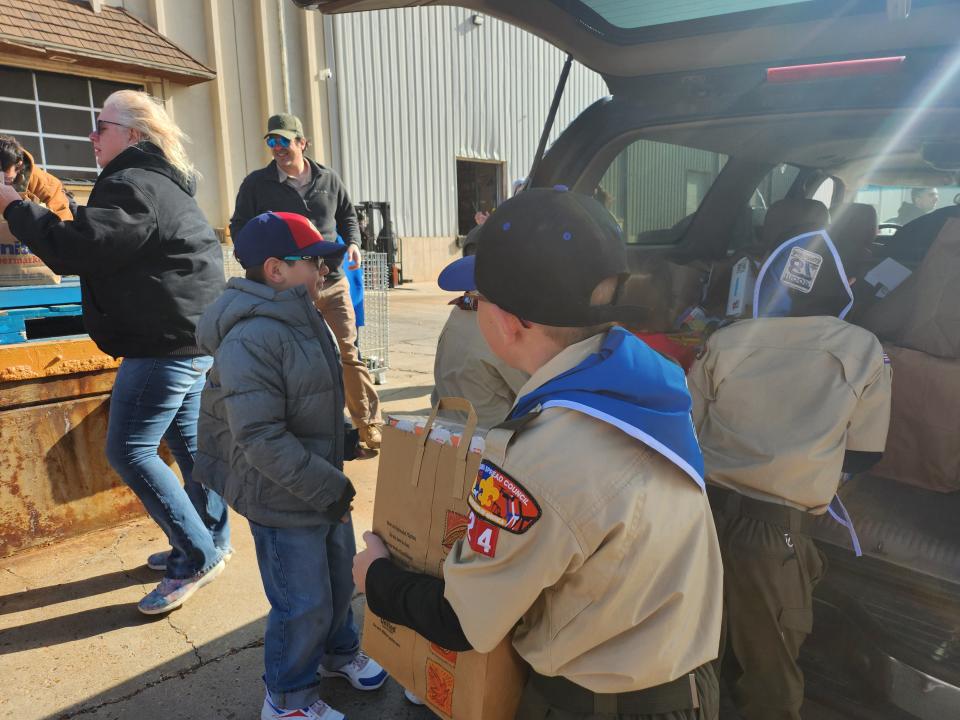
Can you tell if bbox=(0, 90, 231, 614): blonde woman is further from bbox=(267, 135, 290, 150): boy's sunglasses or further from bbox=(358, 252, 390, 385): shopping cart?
bbox=(358, 252, 390, 385): shopping cart

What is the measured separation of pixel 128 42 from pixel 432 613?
12135 mm

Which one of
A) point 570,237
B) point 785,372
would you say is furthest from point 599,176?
point 570,237

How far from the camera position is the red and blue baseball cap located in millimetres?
2049

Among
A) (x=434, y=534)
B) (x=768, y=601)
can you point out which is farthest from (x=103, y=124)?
(x=768, y=601)

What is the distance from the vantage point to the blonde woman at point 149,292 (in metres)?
2.52

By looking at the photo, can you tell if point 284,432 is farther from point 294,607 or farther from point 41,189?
point 41,189

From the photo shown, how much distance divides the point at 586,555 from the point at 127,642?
2.30 meters

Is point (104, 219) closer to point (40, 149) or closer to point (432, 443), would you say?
point (432, 443)

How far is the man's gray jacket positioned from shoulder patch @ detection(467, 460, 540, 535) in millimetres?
940

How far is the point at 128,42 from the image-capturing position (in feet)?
35.2

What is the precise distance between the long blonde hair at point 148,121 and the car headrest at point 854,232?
259 cm

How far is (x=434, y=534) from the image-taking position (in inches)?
58.8

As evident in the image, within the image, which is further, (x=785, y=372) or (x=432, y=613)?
(x=785, y=372)

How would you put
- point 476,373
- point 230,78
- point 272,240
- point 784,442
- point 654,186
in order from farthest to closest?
point 230,78
point 654,186
point 476,373
point 272,240
point 784,442
